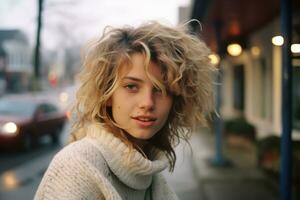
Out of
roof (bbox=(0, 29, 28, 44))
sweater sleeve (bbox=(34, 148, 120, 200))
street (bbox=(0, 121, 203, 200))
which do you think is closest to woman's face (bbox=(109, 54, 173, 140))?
sweater sleeve (bbox=(34, 148, 120, 200))

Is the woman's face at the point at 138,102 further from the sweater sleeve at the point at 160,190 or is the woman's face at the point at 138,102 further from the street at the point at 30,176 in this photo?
the street at the point at 30,176

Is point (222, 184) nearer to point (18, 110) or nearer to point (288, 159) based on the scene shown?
point (288, 159)

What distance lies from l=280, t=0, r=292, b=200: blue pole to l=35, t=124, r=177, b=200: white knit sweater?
273cm

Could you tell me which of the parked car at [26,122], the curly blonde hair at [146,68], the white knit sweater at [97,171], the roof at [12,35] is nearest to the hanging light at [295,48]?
the curly blonde hair at [146,68]

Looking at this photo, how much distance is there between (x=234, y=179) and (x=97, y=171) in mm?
7615

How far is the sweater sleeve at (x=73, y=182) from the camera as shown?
1.31 metres

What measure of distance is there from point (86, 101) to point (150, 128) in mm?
227

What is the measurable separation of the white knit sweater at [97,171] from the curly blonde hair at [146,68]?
59 mm

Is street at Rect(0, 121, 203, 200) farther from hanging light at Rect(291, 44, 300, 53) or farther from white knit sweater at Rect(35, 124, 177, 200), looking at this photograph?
white knit sweater at Rect(35, 124, 177, 200)

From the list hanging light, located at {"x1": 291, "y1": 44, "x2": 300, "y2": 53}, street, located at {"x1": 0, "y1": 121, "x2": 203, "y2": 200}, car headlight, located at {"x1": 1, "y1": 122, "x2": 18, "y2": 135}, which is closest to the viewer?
hanging light, located at {"x1": 291, "y1": 44, "x2": 300, "y2": 53}

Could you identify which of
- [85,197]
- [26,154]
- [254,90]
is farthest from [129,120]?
[254,90]

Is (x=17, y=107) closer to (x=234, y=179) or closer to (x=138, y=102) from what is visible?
(x=234, y=179)

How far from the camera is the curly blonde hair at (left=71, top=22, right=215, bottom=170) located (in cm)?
153

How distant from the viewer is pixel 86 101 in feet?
5.28
